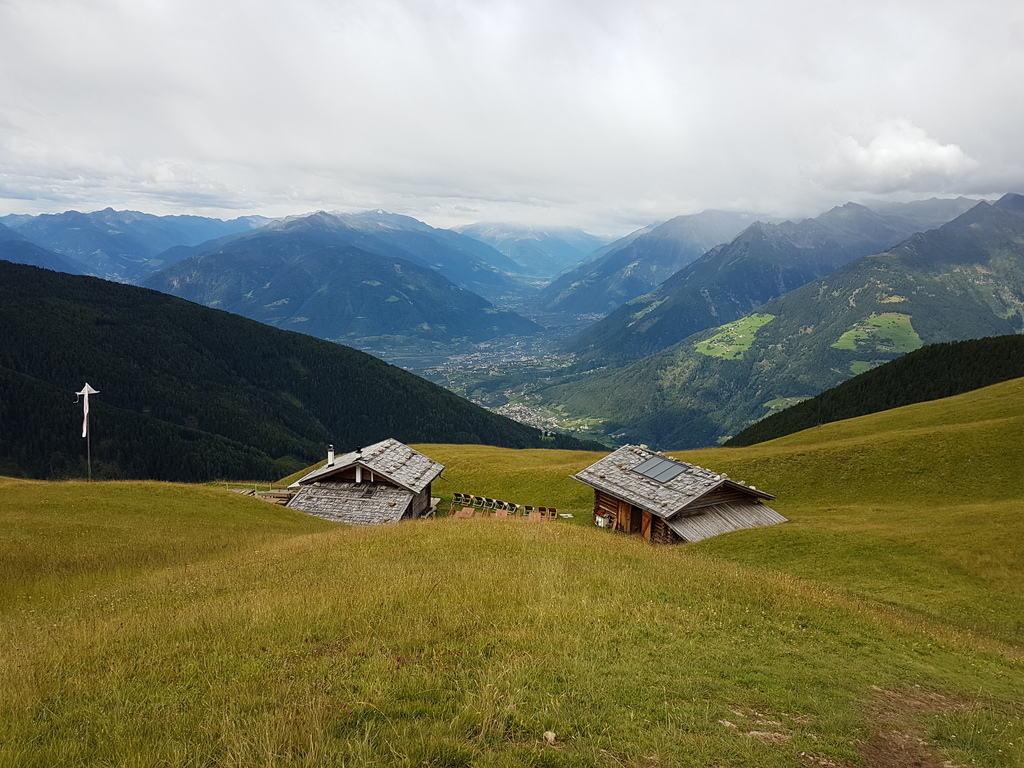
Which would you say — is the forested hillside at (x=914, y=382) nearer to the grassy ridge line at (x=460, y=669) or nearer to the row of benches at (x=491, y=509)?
the row of benches at (x=491, y=509)

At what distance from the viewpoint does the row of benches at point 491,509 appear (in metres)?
45.9

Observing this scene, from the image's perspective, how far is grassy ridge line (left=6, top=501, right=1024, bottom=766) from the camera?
262 inches

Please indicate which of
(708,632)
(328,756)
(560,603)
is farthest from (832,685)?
(328,756)

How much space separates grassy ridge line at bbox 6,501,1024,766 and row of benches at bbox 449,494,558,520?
27559mm

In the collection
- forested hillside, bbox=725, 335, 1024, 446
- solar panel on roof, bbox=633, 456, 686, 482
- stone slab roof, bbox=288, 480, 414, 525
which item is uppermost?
forested hillside, bbox=725, 335, 1024, 446

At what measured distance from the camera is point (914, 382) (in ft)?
359

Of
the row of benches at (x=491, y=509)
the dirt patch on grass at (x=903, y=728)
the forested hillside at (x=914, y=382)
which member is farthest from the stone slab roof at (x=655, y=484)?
the forested hillside at (x=914, y=382)

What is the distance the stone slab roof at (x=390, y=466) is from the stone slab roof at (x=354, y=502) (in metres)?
0.93

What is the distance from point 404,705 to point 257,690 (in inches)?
91.5

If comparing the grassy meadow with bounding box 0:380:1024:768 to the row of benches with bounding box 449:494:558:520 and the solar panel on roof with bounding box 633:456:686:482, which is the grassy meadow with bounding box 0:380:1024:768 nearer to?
the solar panel on roof with bounding box 633:456:686:482

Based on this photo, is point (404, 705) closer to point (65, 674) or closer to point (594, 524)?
point (65, 674)

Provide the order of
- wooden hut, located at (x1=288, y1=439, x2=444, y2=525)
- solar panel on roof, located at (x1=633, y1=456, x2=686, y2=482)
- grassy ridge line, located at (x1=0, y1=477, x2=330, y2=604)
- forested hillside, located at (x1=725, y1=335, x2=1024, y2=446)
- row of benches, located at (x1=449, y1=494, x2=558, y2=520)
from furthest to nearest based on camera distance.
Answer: forested hillside, located at (x1=725, y1=335, x2=1024, y2=446)
row of benches, located at (x1=449, y1=494, x2=558, y2=520)
wooden hut, located at (x1=288, y1=439, x2=444, y2=525)
solar panel on roof, located at (x1=633, y1=456, x2=686, y2=482)
grassy ridge line, located at (x1=0, y1=477, x2=330, y2=604)

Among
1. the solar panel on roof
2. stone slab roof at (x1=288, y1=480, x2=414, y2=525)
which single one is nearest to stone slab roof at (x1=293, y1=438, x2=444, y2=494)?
stone slab roof at (x1=288, y1=480, x2=414, y2=525)

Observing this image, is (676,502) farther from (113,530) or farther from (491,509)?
(113,530)
